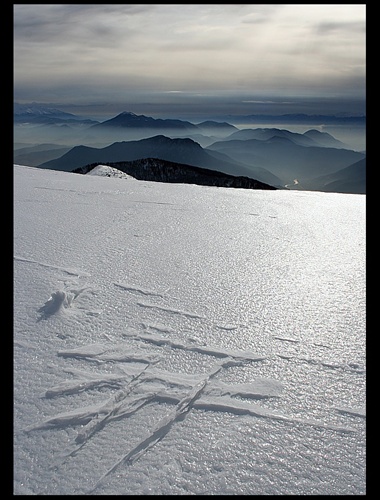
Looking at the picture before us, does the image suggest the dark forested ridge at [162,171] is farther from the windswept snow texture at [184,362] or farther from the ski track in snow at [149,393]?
the ski track in snow at [149,393]

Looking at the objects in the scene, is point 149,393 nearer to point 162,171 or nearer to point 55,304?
point 55,304

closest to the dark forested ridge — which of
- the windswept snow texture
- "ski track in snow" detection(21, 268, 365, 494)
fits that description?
the windswept snow texture

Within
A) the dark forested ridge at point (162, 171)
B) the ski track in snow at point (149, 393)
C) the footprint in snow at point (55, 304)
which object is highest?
the dark forested ridge at point (162, 171)

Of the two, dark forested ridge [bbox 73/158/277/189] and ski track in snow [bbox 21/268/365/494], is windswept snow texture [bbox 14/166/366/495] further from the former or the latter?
dark forested ridge [bbox 73/158/277/189]

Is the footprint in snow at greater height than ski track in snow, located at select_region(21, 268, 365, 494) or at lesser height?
greater

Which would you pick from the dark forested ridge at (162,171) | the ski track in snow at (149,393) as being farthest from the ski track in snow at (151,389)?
the dark forested ridge at (162,171)

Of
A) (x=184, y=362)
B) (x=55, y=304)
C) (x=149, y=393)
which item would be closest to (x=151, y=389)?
(x=149, y=393)

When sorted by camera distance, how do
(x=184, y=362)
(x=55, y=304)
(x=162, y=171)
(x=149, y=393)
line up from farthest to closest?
1. (x=162, y=171)
2. (x=55, y=304)
3. (x=184, y=362)
4. (x=149, y=393)
